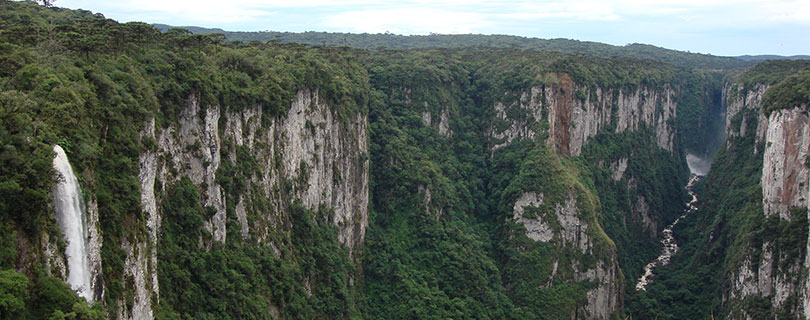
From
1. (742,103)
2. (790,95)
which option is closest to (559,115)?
(790,95)

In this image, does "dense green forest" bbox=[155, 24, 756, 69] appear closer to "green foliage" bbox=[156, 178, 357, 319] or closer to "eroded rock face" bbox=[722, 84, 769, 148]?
"eroded rock face" bbox=[722, 84, 769, 148]

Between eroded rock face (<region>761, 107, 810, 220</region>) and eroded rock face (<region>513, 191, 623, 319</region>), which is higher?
eroded rock face (<region>761, 107, 810, 220</region>)

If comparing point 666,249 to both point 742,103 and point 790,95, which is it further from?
point 790,95

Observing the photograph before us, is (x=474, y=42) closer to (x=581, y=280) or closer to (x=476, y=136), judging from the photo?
(x=476, y=136)

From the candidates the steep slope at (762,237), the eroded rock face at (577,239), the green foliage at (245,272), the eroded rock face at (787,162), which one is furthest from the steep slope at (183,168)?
the eroded rock face at (787,162)

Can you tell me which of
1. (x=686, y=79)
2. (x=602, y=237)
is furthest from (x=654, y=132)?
(x=602, y=237)

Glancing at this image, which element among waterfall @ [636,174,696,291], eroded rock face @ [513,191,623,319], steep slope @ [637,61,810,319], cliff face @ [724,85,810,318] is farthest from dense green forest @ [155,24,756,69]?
cliff face @ [724,85,810,318]
